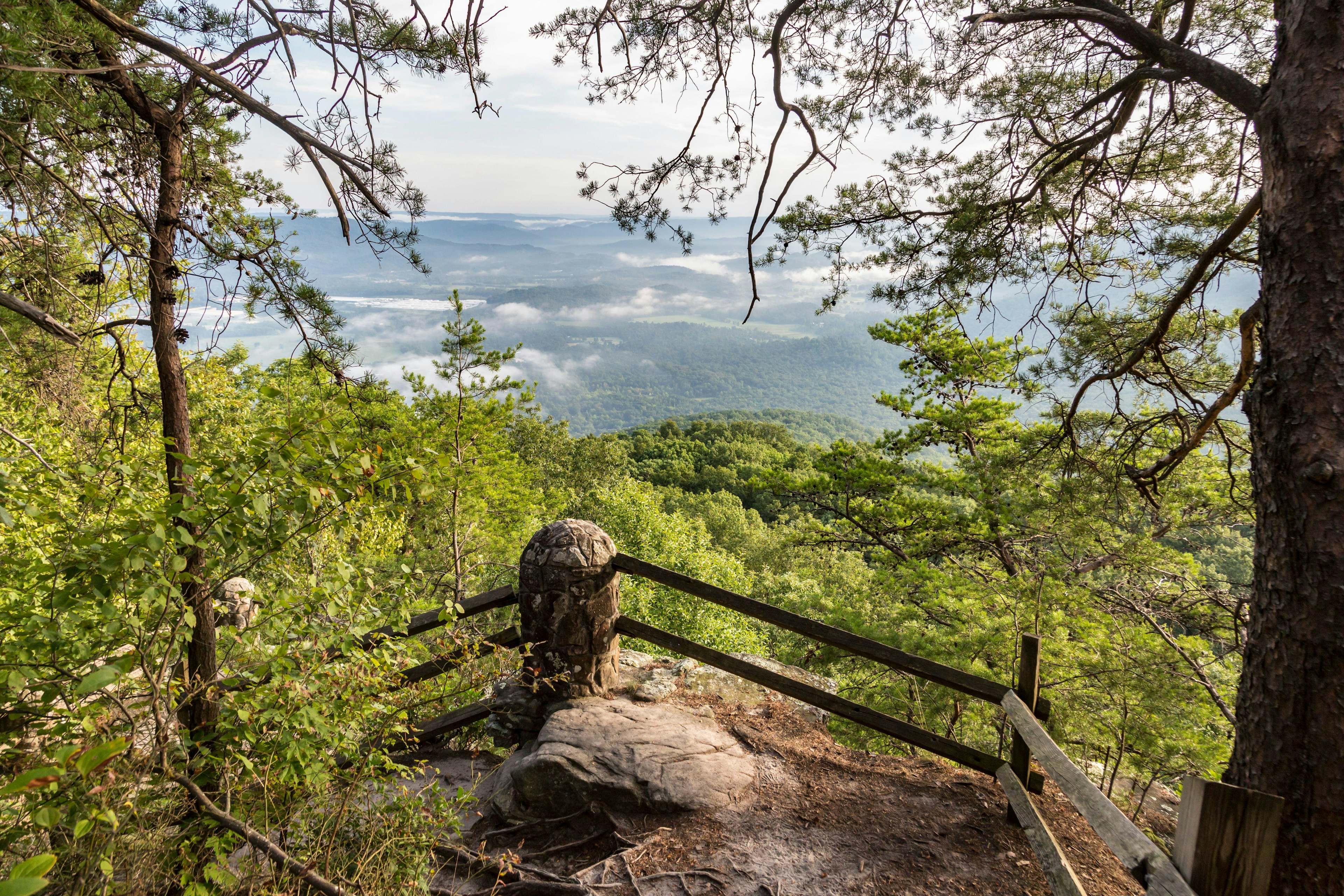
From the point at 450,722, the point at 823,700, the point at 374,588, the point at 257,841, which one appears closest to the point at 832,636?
the point at 823,700

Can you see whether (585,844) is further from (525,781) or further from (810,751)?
(810,751)

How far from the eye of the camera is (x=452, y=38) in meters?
3.42

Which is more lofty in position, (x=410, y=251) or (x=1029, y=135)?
(x=1029, y=135)

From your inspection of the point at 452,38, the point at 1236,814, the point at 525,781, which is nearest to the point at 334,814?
the point at 525,781

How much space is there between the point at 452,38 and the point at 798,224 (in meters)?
3.00

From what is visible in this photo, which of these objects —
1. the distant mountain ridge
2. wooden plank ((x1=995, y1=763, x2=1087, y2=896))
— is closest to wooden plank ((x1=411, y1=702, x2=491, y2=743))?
wooden plank ((x1=995, y1=763, x2=1087, y2=896))

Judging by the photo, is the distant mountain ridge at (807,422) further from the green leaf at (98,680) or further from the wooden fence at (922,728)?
the green leaf at (98,680)

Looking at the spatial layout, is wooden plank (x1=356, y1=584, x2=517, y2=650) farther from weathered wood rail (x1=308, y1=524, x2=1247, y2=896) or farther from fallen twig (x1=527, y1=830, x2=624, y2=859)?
fallen twig (x1=527, y1=830, x2=624, y2=859)

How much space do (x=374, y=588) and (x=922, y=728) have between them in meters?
3.53

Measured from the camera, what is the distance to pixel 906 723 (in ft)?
13.3

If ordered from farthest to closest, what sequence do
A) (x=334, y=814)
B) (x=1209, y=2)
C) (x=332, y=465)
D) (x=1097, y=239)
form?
(x=1097, y=239), (x=1209, y=2), (x=334, y=814), (x=332, y=465)

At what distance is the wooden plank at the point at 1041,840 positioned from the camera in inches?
98.6

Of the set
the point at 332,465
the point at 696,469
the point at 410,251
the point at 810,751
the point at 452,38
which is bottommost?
the point at 696,469

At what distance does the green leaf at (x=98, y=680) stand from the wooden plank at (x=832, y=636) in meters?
2.91
